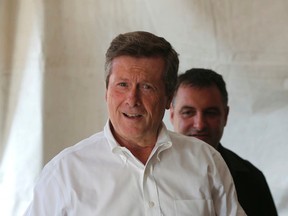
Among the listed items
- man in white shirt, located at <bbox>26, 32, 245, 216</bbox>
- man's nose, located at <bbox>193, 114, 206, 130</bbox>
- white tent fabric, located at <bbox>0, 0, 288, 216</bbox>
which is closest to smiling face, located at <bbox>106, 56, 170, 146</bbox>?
man in white shirt, located at <bbox>26, 32, 245, 216</bbox>

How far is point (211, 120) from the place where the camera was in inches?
67.2

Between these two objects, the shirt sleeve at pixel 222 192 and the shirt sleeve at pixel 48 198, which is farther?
the shirt sleeve at pixel 222 192

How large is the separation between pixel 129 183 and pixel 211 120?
594 mm

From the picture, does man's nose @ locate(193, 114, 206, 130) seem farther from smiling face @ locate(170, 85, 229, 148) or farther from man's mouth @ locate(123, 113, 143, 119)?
man's mouth @ locate(123, 113, 143, 119)

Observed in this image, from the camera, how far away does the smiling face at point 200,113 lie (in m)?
1.68

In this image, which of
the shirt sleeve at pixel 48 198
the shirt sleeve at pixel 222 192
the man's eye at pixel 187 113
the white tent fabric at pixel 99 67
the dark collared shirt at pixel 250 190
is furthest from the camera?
the white tent fabric at pixel 99 67

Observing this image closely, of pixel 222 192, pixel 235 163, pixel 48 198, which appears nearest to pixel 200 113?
pixel 235 163

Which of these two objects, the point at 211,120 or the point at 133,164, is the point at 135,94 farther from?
the point at 211,120

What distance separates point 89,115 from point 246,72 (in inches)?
26.7

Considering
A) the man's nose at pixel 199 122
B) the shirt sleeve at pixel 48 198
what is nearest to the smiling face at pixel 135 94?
the shirt sleeve at pixel 48 198

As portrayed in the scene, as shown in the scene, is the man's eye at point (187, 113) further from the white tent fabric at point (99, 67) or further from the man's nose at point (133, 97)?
the man's nose at point (133, 97)

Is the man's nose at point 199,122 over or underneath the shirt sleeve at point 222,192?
over

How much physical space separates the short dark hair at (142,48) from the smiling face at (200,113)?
1.42 ft

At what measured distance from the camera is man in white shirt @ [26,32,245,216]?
3.84 ft
